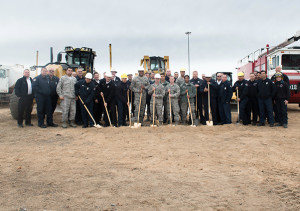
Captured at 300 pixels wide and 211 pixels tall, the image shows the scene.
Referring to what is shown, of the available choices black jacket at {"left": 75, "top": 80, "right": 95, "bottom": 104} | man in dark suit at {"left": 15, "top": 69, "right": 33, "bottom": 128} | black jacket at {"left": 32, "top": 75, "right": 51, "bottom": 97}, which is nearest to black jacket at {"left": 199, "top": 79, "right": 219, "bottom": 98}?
black jacket at {"left": 75, "top": 80, "right": 95, "bottom": 104}

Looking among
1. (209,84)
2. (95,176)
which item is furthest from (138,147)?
(209,84)

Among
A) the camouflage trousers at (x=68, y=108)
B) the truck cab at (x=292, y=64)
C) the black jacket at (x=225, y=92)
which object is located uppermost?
the truck cab at (x=292, y=64)

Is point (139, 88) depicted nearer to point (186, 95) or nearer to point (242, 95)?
point (186, 95)

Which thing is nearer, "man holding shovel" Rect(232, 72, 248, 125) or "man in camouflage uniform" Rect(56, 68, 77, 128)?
"man in camouflage uniform" Rect(56, 68, 77, 128)

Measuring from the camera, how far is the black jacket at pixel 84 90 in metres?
9.27

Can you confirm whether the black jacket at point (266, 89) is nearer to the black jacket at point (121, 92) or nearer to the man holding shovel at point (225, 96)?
the man holding shovel at point (225, 96)

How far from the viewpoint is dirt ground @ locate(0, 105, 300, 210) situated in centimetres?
342

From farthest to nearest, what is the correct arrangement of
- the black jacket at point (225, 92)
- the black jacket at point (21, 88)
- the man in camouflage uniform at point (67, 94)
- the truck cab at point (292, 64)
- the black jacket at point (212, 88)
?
the truck cab at point (292, 64) → the black jacket at point (212, 88) → the black jacket at point (225, 92) → the man in camouflage uniform at point (67, 94) → the black jacket at point (21, 88)

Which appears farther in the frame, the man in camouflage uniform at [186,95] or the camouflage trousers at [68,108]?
the man in camouflage uniform at [186,95]

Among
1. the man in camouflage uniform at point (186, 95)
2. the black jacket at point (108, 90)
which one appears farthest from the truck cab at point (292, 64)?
the black jacket at point (108, 90)

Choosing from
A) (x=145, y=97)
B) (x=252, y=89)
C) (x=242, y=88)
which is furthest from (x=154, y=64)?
(x=252, y=89)

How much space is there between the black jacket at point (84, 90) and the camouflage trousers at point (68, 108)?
0.33 metres

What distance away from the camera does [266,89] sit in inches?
356

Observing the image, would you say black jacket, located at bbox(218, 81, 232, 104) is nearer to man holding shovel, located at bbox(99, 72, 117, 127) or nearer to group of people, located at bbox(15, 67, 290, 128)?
group of people, located at bbox(15, 67, 290, 128)
